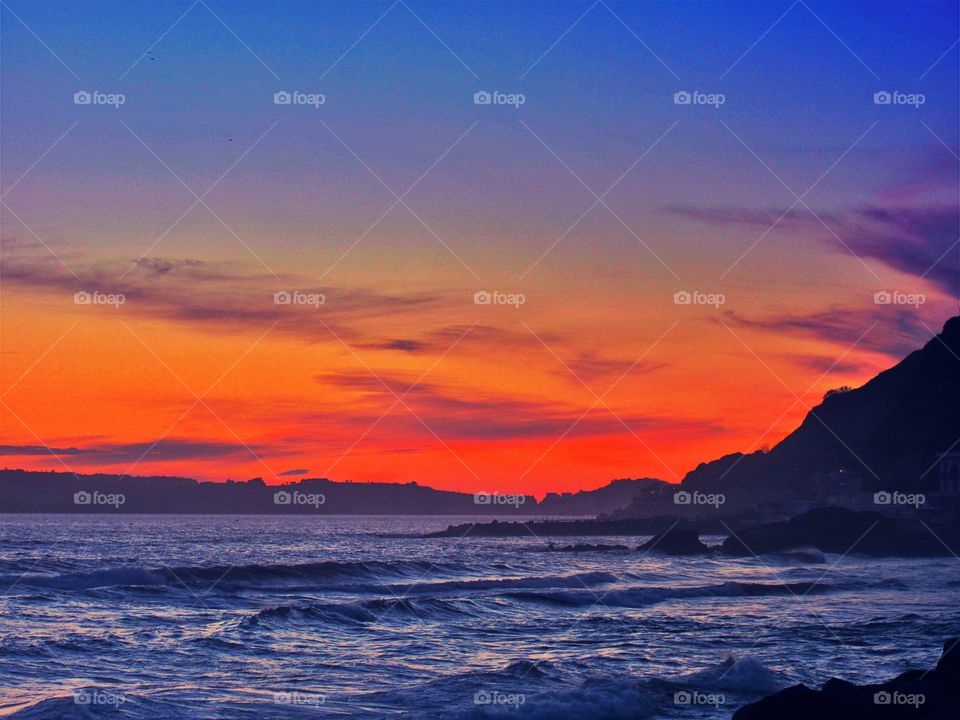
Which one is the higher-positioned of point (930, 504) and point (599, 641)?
point (930, 504)

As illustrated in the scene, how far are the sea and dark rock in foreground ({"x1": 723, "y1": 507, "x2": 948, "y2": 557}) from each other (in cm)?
2560

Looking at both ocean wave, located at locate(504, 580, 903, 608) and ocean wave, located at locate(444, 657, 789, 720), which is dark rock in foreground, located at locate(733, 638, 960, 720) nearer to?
ocean wave, located at locate(444, 657, 789, 720)

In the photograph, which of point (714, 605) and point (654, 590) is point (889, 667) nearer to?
point (714, 605)

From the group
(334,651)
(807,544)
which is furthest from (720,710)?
(807,544)

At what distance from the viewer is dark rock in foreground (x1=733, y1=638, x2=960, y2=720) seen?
1377 centimetres

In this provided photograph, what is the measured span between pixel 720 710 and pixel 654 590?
2545cm

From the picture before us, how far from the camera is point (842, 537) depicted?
261ft

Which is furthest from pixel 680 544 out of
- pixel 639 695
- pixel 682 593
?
pixel 639 695

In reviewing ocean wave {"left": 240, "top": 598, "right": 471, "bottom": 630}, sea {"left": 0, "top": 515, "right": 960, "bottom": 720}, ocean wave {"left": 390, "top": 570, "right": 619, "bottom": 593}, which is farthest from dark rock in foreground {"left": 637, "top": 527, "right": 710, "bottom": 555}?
ocean wave {"left": 240, "top": 598, "right": 471, "bottom": 630}

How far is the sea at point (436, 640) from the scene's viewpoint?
720 inches

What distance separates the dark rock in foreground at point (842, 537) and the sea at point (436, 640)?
25.6 metres

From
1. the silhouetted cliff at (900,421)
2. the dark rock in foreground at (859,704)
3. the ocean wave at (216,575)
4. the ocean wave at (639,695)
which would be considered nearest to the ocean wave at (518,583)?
the ocean wave at (216,575)

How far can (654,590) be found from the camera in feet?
140

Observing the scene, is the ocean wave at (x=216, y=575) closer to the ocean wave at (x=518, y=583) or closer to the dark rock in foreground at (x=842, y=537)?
the ocean wave at (x=518, y=583)
